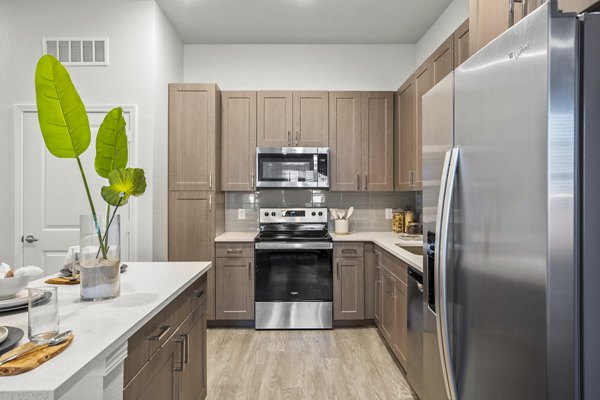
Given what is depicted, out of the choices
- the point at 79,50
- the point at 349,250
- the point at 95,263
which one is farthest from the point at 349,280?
the point at 79,50

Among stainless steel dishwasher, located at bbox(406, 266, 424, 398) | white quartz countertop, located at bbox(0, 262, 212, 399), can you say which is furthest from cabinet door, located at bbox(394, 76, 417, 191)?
white quartz countertop, located at bbox(0, 262, 212, 399)

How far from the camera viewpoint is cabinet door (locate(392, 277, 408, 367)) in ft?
8.53

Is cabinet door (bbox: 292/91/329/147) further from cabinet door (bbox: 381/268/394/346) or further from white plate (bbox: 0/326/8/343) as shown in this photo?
white plate (bbox: 0/326/8/343)

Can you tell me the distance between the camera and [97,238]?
4.83 ft

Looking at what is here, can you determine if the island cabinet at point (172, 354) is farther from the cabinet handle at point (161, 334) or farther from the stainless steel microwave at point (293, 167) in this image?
the stainless steel microwave at point (293, 167)

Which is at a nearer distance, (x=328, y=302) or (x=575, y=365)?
(x=575, y=365)

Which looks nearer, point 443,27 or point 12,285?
point 12,285

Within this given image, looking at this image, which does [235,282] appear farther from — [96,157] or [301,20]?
[301,20]

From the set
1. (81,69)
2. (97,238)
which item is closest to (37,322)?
(97,238)

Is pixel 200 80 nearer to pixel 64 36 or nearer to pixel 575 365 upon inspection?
pixel 64 36

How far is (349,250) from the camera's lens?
3.74 m

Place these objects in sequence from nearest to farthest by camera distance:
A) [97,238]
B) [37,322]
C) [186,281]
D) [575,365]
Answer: [575,365]
[37,322]
[97,238]
[186,281]

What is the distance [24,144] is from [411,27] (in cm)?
374

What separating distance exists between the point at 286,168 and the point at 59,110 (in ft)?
8.67
